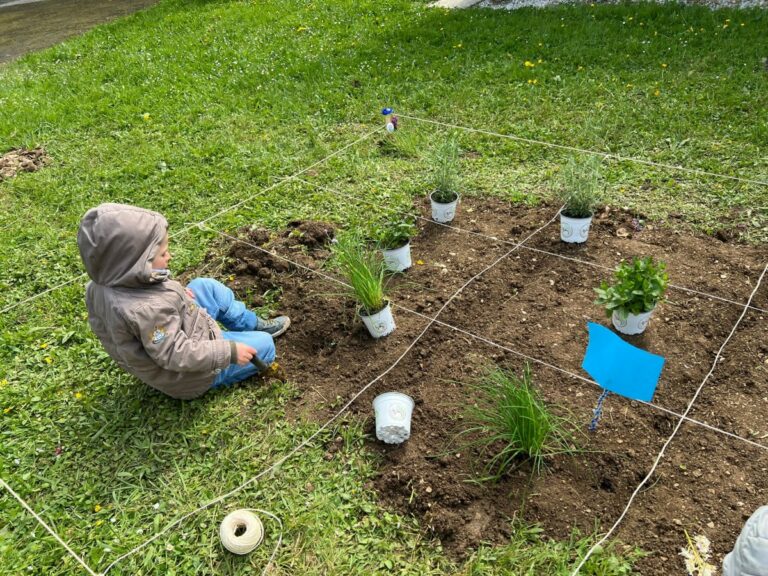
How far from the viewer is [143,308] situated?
2320 mm

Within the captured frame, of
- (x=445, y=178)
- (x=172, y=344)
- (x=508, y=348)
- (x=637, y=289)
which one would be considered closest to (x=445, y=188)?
(x=445, y=178)

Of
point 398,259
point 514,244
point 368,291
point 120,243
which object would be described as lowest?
point 514,244

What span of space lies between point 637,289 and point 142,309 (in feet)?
7.11

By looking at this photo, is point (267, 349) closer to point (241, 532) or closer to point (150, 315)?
point (150, 315)

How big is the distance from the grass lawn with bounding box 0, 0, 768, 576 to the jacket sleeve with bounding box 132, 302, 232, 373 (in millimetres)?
365

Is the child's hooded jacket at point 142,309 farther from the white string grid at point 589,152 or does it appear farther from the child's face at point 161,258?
the white string grid at point 589,152

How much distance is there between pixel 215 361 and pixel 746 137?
3.99 meters

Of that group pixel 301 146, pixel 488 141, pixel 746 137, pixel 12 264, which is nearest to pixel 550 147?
pixel 488 141

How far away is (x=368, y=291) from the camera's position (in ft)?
9.31

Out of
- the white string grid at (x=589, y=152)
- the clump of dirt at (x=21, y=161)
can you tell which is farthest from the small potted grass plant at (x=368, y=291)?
the clump of dirt at (x=21, y=161)

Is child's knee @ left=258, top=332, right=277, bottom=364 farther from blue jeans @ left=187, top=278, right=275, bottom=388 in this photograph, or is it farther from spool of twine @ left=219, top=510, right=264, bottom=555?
spool of twine @ left=219, top=510, right=264, bottom=555

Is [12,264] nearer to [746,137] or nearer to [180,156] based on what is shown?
[180,156]

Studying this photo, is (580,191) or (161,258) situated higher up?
(161,258)

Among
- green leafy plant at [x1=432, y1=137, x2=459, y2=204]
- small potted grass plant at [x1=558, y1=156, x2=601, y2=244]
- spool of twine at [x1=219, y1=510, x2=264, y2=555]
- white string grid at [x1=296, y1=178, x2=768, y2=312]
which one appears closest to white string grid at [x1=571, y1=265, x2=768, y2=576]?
white string grid at [x1=296, y1=178, x2=768, y2=312]
